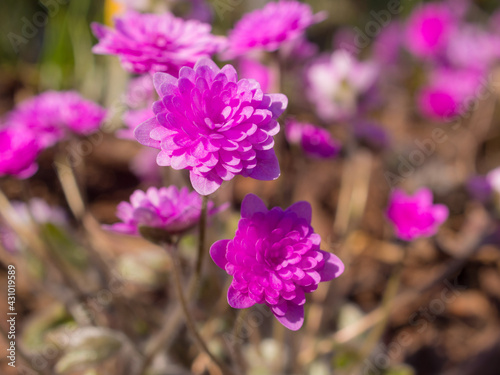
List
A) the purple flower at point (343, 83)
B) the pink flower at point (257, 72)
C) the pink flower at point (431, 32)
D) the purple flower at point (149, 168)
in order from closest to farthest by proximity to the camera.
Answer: the purple flower at point (343, 83) < the pink flower at point (257, 72) < the purple flower at point (149, 168) < the pink flower at point (431, 32)

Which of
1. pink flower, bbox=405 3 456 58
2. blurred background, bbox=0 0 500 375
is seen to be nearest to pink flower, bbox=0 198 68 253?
blurred background, bbox=0 0 500 375

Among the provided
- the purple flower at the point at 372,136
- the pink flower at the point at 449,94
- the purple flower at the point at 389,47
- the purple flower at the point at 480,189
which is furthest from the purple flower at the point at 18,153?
the purple flower at the point at 389,47

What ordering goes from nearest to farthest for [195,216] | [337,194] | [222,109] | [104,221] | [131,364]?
[222,109] < [195,216] < [131,364] < [104,221] < [337,194]

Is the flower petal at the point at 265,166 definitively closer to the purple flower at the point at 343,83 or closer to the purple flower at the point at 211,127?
the purple flower at the point at 211,127

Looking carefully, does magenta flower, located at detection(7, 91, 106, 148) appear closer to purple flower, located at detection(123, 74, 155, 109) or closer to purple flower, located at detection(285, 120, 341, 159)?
purple flower, located at detection(123, 74, 155, 109)

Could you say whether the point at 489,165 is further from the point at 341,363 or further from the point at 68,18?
the point at 68,18

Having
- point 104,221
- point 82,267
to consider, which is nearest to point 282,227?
point 82,267
